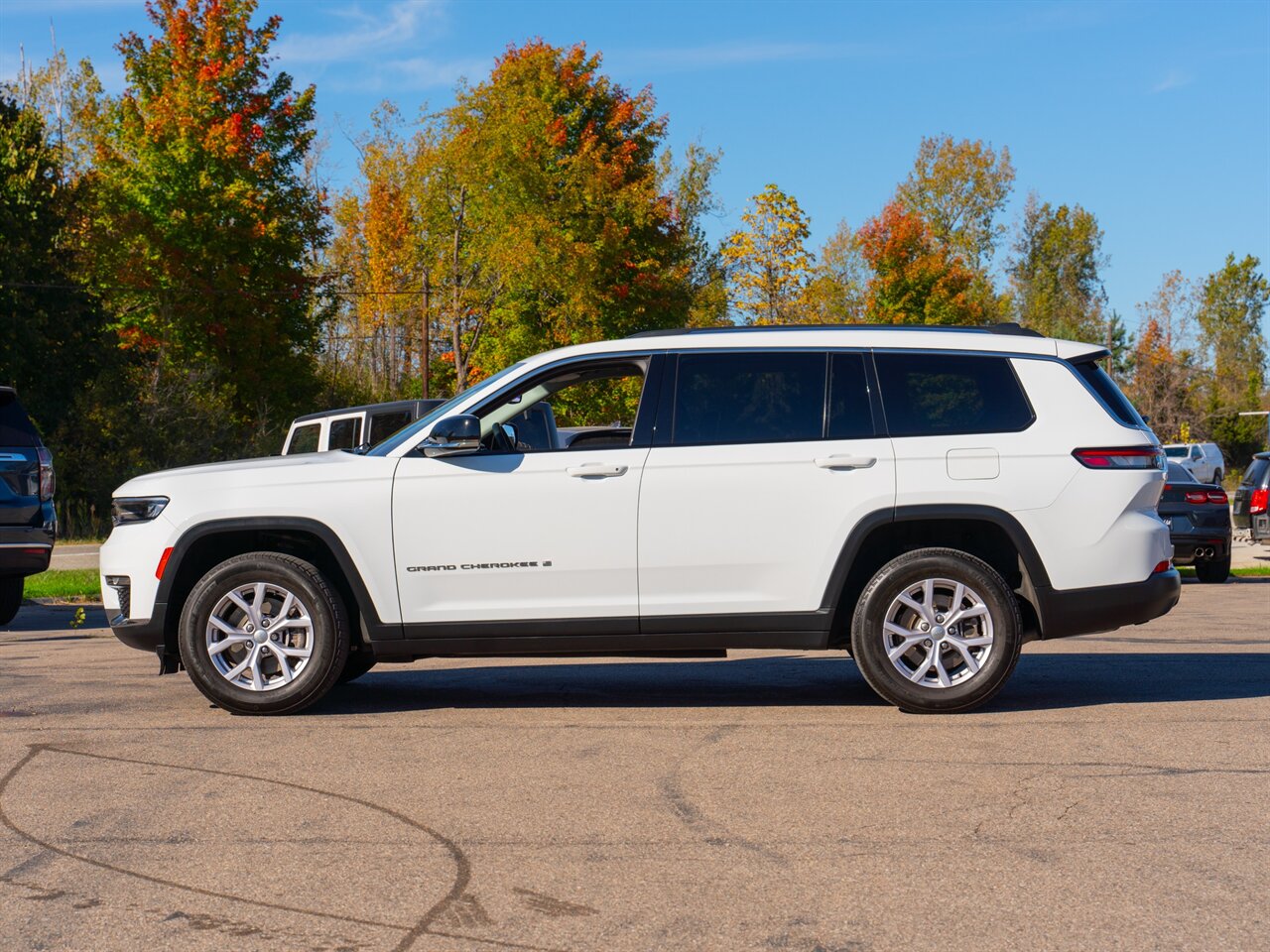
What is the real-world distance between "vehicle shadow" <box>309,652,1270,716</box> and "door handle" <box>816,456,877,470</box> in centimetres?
138

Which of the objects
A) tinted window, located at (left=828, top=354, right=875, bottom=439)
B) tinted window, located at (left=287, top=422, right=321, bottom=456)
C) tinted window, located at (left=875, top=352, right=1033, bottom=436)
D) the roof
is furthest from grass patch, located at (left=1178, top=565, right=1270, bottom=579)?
tinted window, located at (left=828, top=354, right=875, bottom=439)

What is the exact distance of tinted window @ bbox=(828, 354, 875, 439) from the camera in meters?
7.45

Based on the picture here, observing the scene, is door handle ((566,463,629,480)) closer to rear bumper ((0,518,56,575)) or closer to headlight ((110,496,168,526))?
headlight ((110,496,168,526))

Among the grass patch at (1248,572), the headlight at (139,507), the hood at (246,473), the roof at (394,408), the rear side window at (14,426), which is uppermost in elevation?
the roof at (394,408)

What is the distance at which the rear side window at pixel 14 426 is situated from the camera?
11750mm

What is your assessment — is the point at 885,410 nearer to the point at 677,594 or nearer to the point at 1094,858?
the point at 677,594

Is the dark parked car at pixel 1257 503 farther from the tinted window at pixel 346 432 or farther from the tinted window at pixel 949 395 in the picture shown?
the tinted window at pixel 949 395

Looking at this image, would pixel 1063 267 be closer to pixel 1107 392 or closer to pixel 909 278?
pixel 909 278

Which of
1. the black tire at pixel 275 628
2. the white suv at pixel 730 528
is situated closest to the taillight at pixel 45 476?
the white suv at pixel 730 528

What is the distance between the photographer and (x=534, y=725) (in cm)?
725

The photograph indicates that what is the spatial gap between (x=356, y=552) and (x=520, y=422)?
138cm

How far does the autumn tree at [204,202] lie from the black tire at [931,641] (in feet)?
117

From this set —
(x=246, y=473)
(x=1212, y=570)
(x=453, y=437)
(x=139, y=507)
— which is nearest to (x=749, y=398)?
(x=453, y=437)

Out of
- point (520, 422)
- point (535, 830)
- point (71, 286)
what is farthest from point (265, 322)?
point (535, 830)
